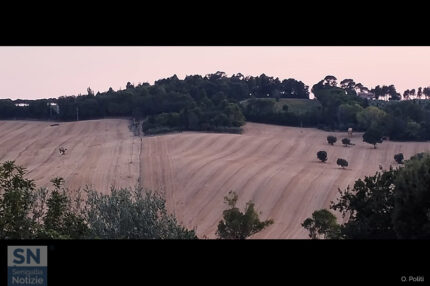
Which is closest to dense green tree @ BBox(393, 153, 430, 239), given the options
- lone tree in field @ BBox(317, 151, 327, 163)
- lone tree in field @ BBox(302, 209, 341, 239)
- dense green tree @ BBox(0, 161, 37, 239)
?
dense green tree @ BBox(0, 161, 37, 239)

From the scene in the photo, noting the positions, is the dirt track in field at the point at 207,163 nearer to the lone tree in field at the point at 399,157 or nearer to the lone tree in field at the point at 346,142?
the lone tree in field at the point at 399,157

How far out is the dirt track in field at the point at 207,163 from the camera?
28.4 meters

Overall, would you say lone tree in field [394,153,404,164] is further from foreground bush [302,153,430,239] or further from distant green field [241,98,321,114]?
foreground bush [302,153,430,239]

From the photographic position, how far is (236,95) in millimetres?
62844

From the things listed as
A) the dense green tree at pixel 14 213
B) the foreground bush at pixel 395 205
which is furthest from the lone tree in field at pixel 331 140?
the dense green tree at pixel 14 213

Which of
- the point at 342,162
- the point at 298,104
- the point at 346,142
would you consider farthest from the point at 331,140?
the point at 298,104

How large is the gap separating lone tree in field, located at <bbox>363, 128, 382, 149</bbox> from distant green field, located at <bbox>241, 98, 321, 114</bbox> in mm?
10441

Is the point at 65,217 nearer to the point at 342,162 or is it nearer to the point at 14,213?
the point at 14,213

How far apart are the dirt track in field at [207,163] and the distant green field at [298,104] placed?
4.97 m

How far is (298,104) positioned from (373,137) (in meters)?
17.7

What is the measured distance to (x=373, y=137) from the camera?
136 feet

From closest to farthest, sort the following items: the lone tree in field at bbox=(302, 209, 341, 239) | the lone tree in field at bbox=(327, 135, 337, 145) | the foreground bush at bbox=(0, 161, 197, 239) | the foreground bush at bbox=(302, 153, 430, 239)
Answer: the foreground bush at bbox=(0, 161, 197, 239)
the foreground bush at bbox=(302, 153, 430, 239)
the lone tree in field at bbox=(302, 209, 341, 239)
the lone tree in field at bbox=(327, 135, 337, 145)

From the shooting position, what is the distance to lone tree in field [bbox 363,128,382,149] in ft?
136
